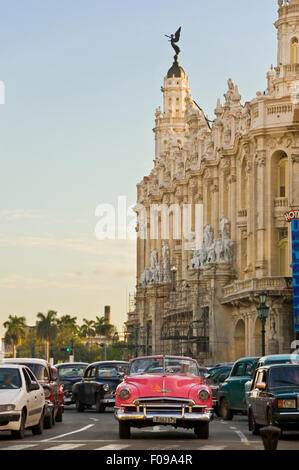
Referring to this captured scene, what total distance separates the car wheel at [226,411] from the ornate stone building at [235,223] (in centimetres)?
3128

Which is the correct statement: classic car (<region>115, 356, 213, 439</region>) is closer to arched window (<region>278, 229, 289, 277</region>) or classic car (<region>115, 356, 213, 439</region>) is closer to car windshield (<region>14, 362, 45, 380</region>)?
car windshield (<region>14, 362, 45, 380</region>)

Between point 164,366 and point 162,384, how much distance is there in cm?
107

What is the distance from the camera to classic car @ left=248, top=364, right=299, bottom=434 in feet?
77.0

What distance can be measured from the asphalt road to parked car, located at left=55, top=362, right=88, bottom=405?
40.8ft

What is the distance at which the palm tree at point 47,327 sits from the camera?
188 m

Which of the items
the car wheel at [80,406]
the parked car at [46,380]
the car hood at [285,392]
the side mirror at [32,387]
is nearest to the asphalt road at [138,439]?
the parked car at [46,380]

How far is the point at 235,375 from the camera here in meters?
33.4

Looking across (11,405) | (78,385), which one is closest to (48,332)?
(78,385)

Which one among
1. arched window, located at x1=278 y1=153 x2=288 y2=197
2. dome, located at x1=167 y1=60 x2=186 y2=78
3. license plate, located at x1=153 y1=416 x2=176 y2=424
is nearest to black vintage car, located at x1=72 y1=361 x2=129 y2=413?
license plate, located at x1=153 y1=416 x2=176 y2=424

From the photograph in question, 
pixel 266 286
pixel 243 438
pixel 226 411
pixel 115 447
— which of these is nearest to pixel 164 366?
pixel 243 438

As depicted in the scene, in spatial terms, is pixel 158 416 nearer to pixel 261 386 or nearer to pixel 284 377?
pixel 261 386

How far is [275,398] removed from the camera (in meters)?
23.6

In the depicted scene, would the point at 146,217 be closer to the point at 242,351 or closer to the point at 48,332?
the point at 242,351

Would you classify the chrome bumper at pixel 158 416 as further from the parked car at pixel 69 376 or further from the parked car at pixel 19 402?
the parked car at pixel 69 376
